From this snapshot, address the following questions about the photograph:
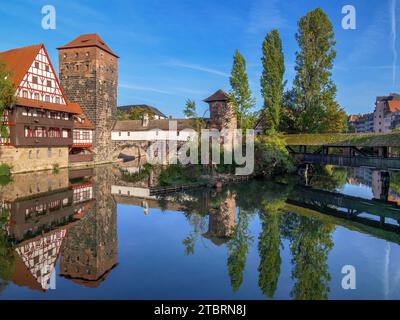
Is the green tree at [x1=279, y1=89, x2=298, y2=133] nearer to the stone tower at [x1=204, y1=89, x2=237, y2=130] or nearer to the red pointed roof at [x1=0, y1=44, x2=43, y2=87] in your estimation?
the stone tower at [x1=204, y1=89, x2=237, y2=130]

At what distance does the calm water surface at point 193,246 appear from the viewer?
26.3 ft

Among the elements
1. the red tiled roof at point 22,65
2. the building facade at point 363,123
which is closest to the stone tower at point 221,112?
the red tiled roof at point 22,65

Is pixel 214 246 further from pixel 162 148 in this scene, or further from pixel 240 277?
pixel 162 148

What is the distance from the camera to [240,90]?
37.2 meters

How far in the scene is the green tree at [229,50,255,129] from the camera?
37178 millimetres

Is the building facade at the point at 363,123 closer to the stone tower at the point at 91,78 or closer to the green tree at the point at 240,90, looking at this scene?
the green tree at the point at 240,90

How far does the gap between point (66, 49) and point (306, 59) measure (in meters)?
32.4

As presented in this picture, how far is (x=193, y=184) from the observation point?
24.7m

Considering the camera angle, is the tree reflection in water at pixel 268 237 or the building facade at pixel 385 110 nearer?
the tree reflection in water at pixel 268 237

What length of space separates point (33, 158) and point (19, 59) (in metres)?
10.6

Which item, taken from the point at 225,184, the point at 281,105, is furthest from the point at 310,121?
the point at 225,184

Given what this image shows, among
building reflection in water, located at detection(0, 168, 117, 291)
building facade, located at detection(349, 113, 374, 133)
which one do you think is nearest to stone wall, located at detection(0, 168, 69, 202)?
building reflection in water, located at detection(0, 168, 117, 291)

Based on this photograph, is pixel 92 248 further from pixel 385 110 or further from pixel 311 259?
pixel 385 110

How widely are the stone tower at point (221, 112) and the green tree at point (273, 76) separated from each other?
14.9ft
